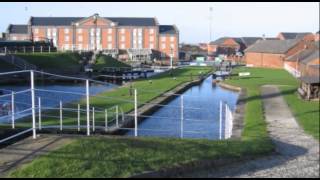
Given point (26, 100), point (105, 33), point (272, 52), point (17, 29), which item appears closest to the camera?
point (26, 100)

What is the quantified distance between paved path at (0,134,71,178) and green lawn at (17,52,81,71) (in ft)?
158

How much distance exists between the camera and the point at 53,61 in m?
60.6

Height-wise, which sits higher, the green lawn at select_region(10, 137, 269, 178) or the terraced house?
the terraced house

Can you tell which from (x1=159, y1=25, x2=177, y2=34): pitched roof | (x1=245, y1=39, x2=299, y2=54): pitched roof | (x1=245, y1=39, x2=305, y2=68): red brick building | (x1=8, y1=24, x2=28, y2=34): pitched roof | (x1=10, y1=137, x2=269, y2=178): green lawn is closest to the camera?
(x1=10, y1=137, x2=269, y2=178): green lawn

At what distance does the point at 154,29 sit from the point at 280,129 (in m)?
95.1

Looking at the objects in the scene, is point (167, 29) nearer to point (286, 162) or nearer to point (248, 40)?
point (248, 40)

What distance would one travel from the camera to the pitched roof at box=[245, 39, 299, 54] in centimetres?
7512

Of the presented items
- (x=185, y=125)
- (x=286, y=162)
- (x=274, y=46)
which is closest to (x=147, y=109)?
(x=185, y=125)

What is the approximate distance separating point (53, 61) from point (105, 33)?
4571cm

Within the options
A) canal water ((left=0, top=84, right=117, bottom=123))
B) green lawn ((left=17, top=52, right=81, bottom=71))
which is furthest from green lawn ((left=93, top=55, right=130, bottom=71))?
canal water ((left=0, top=84, right=117, bottom=123))

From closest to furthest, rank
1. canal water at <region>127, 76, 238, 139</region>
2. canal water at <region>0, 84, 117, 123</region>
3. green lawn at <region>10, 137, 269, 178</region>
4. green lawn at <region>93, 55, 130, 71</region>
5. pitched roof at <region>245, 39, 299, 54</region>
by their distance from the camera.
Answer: green lawn at <region>10, 137, 269, 178</region>
canal water at <region>0, 84, 117, 123</region>
canal water at <region>127, 76, 238, 139</region>
green lawn at <region>93, 55, 130, 71</region>
pitched roof at <region>245, 39, 299, 54</region>

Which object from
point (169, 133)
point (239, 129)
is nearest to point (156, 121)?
point (169, 133)

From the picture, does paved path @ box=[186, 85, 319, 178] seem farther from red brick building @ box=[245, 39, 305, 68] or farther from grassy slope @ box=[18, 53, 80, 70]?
red brick building @ box=[245, 39, 305, 68]

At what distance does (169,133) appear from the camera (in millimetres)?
18219
